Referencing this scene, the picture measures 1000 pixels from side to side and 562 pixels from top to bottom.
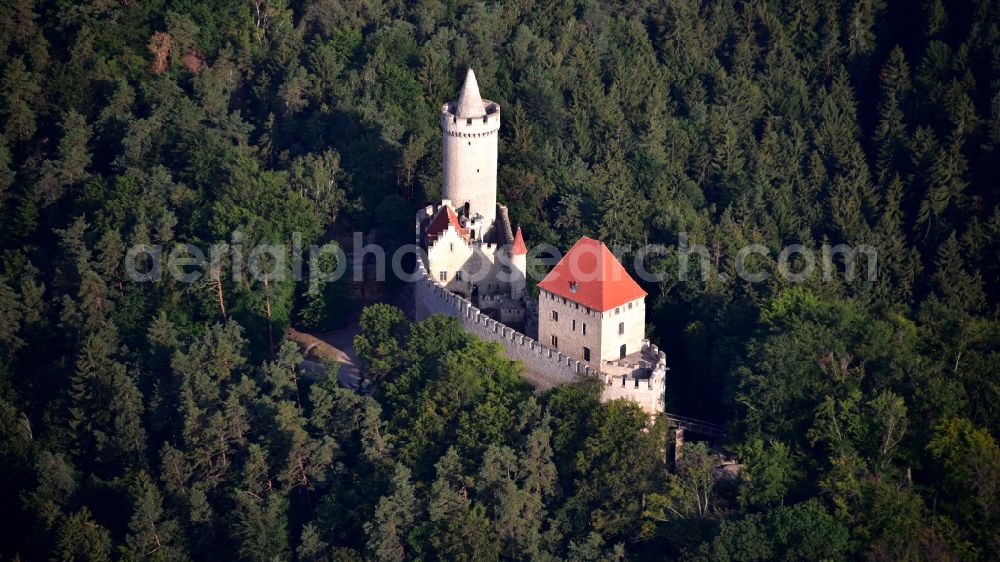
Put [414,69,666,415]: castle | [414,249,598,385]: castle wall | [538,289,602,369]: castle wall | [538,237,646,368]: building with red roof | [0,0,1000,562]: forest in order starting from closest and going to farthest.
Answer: [0,0,1000,562]: forest
[538,237,646,368]: building with red roof
[538,289,602,369]: castle wall
[414,69,666,415]: castle
[414,249,598,385]: castle wall

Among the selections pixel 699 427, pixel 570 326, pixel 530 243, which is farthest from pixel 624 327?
pixel 530 243

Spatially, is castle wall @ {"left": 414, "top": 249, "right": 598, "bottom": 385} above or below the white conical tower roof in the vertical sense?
below

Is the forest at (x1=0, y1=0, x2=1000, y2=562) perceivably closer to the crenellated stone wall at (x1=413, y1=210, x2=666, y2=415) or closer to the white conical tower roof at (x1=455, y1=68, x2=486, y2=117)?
the crenellated stone wall at (x1=413, y1=210, x2=666, y2=415)

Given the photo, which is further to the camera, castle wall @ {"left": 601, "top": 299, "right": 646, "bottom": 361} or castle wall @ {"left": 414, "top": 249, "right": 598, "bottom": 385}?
castle wall @ {"left": 414, "top": 249, "right": 598, "bottom": 385}

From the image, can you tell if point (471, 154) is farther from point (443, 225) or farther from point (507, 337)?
point (507, 337)

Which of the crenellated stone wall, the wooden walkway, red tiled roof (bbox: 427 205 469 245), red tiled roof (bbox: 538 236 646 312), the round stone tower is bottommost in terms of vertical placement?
the wooden walkway

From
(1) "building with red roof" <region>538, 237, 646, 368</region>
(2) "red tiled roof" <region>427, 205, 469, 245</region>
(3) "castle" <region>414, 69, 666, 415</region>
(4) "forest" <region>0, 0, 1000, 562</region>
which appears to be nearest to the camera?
(4) "forest" <region>0, 0, 1000, 562</region>

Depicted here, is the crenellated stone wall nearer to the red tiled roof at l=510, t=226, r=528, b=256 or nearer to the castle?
the castle

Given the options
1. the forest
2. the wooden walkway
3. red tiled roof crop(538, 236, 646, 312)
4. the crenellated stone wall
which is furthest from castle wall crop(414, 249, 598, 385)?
the wooden walkway
